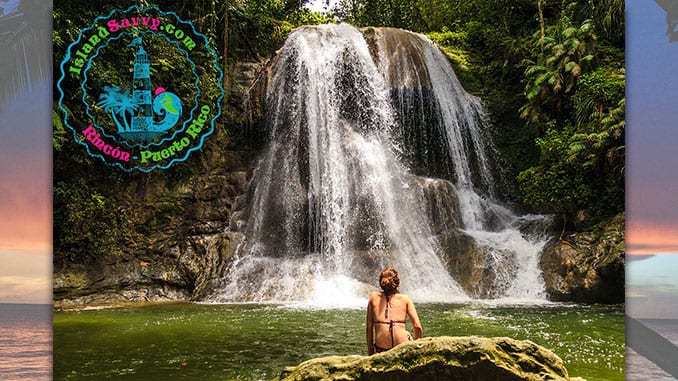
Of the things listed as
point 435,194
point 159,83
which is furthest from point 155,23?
point 435,194

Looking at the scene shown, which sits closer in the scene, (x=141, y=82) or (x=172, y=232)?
(x=141, y=82)

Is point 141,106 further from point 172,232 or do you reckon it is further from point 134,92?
point 172,232

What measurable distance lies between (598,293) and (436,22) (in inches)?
467

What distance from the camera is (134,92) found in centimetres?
915

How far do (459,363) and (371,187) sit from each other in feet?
24.9

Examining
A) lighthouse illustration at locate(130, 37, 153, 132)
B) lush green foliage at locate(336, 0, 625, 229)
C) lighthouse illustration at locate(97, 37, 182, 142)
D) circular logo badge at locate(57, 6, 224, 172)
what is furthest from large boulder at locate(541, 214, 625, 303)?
lighthouse illustration at locate(130, 37, 153, 132)

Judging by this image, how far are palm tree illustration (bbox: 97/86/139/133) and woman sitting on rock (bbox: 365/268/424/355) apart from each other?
20.8 ft

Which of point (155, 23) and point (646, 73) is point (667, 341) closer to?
point (646, 73)

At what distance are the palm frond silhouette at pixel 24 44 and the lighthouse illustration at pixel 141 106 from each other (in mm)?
1668

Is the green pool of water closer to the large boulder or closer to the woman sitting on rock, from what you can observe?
the large boulder

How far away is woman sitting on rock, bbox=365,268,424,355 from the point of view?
10.7 feet

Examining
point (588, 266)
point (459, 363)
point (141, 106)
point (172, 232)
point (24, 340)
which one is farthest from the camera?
point (172, 232)

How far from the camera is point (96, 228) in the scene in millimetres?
9594

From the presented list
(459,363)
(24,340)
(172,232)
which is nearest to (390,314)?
(459,363)
